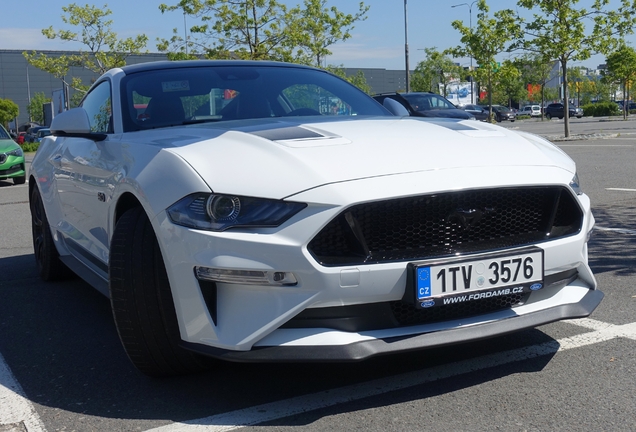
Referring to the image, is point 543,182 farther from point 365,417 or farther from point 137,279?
point 137,279

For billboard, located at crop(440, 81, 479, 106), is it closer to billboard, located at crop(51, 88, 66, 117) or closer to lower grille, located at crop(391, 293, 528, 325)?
billboard, located at crop(51, 88, 66, 117)

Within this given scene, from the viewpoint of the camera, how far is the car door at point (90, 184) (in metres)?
3.88

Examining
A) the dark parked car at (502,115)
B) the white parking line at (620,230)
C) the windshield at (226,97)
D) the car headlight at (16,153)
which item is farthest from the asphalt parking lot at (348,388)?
the dark parked car at (502,115)

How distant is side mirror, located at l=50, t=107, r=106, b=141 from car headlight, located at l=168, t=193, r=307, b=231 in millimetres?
1376

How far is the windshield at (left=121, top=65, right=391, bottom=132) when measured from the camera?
421 centimetres

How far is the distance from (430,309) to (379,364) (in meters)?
0.56

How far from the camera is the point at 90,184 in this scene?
13.4 feet

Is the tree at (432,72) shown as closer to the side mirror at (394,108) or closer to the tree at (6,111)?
the tree at (6,111)

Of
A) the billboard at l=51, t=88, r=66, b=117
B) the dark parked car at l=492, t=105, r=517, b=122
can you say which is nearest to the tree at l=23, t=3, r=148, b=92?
the billboard at l=51, t=88, r=66, b=117

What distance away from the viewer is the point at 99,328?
4.33 m

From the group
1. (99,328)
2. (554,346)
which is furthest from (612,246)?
(99,328)

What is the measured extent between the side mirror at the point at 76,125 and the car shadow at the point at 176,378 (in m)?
1.05

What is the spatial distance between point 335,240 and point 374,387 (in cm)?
70

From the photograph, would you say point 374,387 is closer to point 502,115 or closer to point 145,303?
point 145,303
